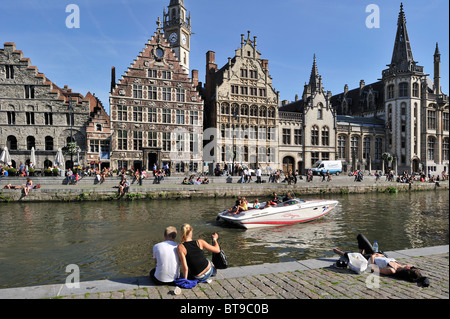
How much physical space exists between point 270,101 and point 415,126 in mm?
29385

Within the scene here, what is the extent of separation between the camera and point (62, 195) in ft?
79.7

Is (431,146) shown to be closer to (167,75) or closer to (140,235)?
(167,75)

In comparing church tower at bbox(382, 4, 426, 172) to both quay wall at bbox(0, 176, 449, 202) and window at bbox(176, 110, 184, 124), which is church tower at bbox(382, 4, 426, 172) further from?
window at bbox(176, 110, 184, 124)

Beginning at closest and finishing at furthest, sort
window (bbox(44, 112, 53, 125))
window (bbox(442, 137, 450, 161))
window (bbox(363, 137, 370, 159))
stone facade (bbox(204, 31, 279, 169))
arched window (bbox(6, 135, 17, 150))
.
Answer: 1. arched window (bbox(6, 135, 17, 150))
2. window (bbox(44, 112, 53, 125))
3. stone facade (bbox(204, 31, 279, 169))
4. window (bbox(363, 137, 370, 159))
5. window (bbox(442, 137, 450, 161))

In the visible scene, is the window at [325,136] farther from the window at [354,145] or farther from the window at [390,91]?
the window at [390,91]

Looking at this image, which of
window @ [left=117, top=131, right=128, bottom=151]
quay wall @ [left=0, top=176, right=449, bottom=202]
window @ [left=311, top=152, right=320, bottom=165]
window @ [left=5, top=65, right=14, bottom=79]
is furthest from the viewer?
window @ [left=311, top=152, right=320, bottom=165]

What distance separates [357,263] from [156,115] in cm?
3416

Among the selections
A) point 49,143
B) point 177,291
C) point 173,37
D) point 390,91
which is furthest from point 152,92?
point 390,91

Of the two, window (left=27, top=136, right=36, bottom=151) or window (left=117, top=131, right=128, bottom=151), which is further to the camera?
window (left=117, top=131, right=128, bottom=151)

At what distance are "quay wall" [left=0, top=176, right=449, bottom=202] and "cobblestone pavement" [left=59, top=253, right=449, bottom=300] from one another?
68.2 feet

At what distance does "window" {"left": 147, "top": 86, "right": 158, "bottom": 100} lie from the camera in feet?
124

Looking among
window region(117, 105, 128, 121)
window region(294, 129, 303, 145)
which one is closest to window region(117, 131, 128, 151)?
window region(117, 105, 128, 121)

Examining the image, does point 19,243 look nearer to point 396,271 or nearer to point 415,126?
point 396,271

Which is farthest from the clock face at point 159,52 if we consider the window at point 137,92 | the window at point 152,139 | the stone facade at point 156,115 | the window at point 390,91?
the window at point 390,91
